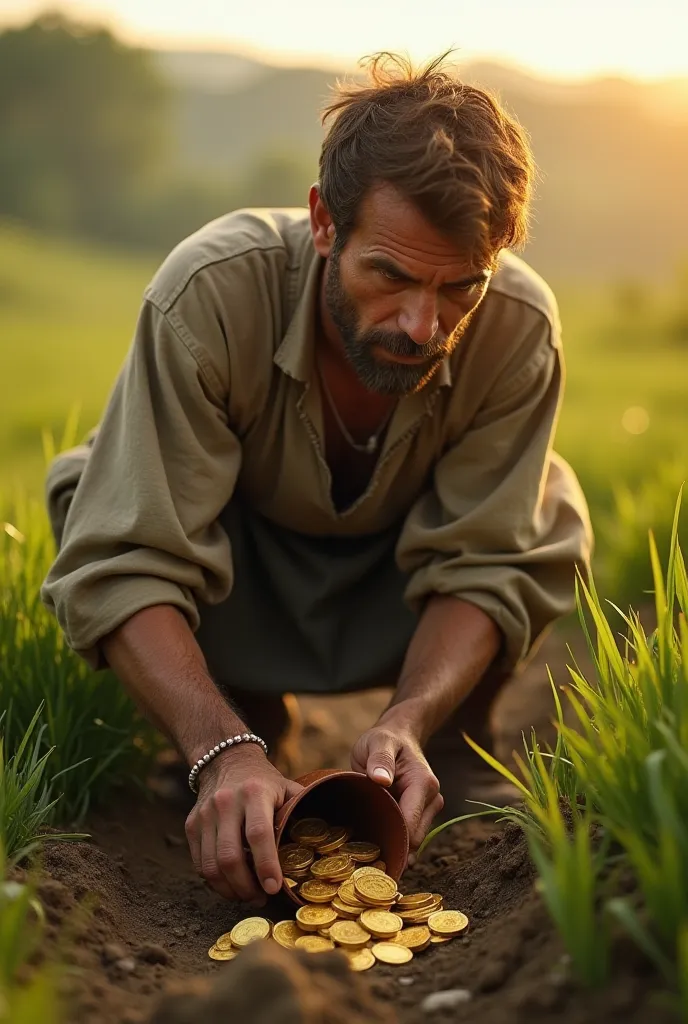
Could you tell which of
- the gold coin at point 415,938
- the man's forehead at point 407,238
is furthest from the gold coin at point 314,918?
the man's forehead at point 407,238

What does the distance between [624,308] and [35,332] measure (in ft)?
20.6

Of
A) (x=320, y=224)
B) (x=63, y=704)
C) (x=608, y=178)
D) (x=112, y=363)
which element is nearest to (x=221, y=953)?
(x=63, y=704)

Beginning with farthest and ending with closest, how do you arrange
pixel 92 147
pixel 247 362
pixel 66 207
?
pixel 92 147, pixel 66 207, pixel 247 362

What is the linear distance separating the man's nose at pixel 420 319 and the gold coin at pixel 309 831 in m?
1.05

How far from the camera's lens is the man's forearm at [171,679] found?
2447mm

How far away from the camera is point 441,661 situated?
2.84m

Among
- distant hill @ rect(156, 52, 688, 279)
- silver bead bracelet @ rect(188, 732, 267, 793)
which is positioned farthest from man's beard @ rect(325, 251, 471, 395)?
distant hill @ rect(156, 52, 688, 279)

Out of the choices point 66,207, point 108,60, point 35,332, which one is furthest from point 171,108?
point 35,332

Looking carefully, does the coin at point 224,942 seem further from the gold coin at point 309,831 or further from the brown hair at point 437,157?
the brown hair at point 437,157

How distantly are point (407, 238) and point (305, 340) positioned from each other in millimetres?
435

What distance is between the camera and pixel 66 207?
69.6 ft

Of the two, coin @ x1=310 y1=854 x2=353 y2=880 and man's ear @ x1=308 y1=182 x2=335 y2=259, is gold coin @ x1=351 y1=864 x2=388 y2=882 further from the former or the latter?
man's ear @ x1=308 y1=182 x2=335 y2=259

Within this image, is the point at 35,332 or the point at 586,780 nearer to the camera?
the point at 586,780

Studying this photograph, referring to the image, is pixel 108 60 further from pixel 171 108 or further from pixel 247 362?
pixel 247 362
